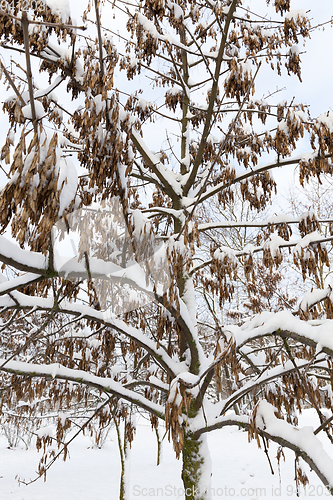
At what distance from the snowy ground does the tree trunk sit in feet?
8.57

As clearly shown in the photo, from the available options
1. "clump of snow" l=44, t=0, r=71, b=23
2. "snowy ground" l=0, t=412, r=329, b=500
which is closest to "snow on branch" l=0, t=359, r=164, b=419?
"clump of snow" l=44, t=0, r=71, b=23

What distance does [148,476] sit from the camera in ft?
30.3

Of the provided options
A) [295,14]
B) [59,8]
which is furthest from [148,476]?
[295,14]

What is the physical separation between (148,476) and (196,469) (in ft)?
24.3

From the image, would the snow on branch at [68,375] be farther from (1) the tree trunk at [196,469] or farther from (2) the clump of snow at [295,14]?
(2) the clump of snow at [295,14]

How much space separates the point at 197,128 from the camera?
5.19 meters

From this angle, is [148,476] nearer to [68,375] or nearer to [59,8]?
[68,375]

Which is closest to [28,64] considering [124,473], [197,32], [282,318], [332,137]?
[282,318]

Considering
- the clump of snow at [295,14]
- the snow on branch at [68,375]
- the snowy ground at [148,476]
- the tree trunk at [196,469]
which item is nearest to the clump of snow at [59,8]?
the clump of snow at [295,14]

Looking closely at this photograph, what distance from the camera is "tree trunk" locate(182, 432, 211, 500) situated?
3100 mm

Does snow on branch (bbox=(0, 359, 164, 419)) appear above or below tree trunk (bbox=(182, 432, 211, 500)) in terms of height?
above

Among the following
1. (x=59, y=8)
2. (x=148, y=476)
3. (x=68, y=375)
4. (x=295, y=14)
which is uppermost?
(x=295, y=14)

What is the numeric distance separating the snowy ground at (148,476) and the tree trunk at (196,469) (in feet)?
8.57

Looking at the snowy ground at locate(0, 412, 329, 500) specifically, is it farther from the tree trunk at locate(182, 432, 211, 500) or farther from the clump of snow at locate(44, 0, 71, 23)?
the clump of snow at locate(44, 0, 71, 23)
